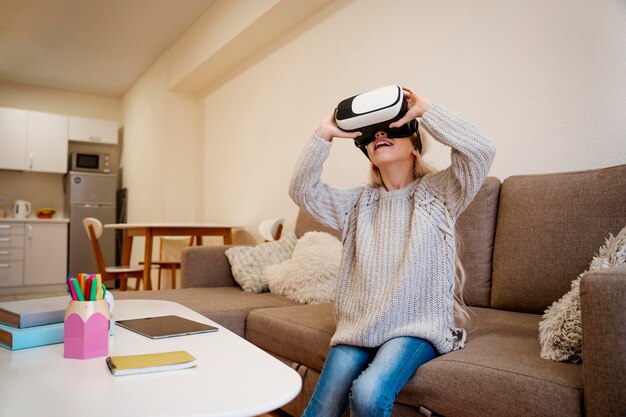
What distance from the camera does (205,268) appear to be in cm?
258

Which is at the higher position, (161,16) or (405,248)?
(161,16)

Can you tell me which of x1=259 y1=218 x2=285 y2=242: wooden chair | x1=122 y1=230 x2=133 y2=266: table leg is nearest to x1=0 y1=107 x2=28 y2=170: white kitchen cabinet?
x1=122 y1=230 x2=133 y2=266: table leg

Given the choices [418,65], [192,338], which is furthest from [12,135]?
[192,338]

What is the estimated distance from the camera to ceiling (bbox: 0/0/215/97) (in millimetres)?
4145

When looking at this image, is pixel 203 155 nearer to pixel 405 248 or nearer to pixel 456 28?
pixel 456 28

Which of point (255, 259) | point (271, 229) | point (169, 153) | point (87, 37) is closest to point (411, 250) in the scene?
point (255, 259)

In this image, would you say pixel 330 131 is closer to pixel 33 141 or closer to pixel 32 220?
pixel 32 220

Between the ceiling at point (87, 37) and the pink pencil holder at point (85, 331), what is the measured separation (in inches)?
146

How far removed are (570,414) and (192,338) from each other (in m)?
0.76

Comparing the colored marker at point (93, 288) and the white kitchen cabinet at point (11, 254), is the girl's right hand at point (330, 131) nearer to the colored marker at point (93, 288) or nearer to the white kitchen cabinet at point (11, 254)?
the colored marker at point (93, 288)

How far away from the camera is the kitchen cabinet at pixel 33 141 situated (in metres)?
5.82

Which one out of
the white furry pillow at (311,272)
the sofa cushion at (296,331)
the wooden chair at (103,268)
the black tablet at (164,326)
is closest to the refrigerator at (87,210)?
the wooden chair at (103,268)

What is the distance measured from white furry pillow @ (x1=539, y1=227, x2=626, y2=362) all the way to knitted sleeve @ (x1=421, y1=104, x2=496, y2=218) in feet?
1.11

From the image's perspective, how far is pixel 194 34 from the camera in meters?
4.44
